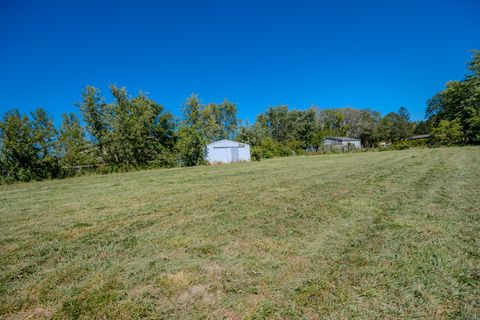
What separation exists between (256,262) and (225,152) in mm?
22170

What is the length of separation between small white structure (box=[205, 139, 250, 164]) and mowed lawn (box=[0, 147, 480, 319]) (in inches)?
767

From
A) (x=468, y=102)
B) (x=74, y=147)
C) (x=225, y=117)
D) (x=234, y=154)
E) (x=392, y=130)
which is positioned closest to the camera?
(x=74, y=147)

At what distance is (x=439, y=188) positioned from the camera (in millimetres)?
4688

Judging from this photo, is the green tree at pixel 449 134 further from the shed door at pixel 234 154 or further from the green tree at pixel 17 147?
the green tree at pixel 17 147

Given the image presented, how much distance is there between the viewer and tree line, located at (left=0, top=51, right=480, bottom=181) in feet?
51.5

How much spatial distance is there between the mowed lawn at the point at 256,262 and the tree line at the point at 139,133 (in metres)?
15.9

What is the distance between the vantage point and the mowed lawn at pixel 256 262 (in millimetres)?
1547

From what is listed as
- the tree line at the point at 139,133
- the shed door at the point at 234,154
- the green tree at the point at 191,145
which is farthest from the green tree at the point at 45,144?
the shed door at the point at 234,154

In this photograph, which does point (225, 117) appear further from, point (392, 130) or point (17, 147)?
point (392, 130)

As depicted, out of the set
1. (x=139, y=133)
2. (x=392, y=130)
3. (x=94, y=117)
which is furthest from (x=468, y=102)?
(x=94, y=117)

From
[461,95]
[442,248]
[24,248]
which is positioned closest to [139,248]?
[24,248]

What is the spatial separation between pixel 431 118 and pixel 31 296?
59.7 metres

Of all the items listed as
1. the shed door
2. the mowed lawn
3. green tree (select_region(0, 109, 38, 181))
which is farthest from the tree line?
the mowed lawn

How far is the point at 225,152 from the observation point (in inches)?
951
